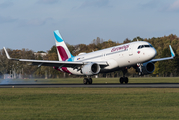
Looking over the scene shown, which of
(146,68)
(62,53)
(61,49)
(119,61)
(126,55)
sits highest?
(61,49)

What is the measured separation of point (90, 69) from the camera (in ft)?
131

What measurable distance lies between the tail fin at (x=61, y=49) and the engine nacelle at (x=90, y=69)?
1163 cm

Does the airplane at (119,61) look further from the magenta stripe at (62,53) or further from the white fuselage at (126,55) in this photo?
Result: the magenta stripe at (62,53)

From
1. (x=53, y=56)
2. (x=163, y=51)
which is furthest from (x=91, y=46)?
(x=163, y=51)

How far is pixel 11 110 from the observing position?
14.6m

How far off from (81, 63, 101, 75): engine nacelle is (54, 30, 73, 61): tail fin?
11632 millimetres

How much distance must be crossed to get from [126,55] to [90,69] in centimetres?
508

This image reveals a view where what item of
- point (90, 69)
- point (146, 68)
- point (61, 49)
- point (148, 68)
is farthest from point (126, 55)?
point (61, 49)

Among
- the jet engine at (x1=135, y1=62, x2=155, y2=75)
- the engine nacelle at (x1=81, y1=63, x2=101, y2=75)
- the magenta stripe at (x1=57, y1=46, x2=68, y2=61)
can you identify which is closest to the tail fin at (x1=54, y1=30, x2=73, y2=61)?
the magenta stripe at (x1=57, y1=46, x2=68, y2=61)

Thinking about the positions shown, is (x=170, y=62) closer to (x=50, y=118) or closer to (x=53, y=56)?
(x=53, y=56)

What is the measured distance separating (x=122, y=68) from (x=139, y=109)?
27.7 metres

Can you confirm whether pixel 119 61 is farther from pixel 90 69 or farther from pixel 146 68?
pixel 146 68

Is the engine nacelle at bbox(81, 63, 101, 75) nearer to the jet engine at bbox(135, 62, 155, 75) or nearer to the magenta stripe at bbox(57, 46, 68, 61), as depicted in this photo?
the jet engine at bbox(135, 62, 155, 75)

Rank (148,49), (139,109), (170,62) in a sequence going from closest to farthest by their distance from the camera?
(139,109), (148,49), (170,62)
